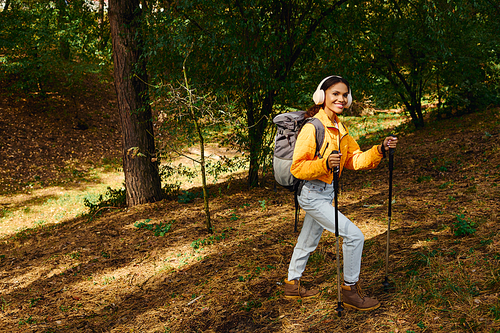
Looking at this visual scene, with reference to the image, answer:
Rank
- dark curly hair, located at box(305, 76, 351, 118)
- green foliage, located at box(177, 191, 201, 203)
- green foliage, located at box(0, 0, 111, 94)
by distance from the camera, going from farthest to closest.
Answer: green foliage, located at box(0, 0, 111, 94) → green foliage, located at box(177, 191, 201, 203) → dark curly hair, located at box(305, 76, 351, 118)

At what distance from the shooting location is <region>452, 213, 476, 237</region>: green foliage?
4.17 m

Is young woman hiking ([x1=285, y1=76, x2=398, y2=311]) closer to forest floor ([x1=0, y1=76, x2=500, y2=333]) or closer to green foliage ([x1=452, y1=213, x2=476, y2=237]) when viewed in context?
forest floor ([x1=0, y1=76, x2=500, y2=333])

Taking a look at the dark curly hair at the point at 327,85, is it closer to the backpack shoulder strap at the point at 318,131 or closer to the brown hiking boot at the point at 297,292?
the backpack shoulder strap at the point at 318,131

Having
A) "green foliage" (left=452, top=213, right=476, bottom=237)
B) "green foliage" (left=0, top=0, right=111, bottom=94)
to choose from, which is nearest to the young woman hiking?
Answer: "green foliage" (left=452, top=213, right=476, bottom=237)

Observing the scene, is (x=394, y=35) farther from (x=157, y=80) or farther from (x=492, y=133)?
(x=157, y=80)

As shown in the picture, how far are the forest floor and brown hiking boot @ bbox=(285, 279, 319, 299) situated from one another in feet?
0.22

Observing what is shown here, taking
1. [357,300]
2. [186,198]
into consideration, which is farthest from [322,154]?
[186,198]

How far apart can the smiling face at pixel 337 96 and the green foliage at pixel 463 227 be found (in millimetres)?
2299

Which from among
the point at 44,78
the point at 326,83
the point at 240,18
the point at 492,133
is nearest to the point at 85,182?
the point at 44,78

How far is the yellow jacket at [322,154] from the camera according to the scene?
9.73 ft

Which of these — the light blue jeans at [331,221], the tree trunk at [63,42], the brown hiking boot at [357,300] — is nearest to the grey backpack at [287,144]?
the light blue jeans at [331,221]

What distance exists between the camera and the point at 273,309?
3.51m

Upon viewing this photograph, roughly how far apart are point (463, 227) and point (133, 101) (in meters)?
5.95

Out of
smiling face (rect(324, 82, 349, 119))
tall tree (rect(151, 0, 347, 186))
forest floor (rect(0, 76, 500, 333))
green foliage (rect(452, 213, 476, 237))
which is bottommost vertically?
forest floor (rect(0, 76, 500, 333))
